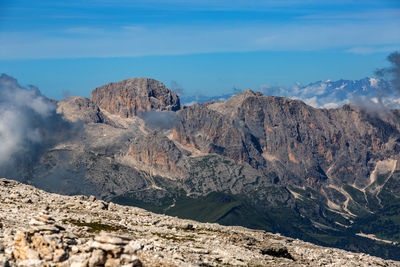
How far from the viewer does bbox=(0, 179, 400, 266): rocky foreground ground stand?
62344 millimetres

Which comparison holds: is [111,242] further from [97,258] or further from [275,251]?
[275,251]

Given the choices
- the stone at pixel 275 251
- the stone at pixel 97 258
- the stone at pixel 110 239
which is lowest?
the stone at pixel 275 251

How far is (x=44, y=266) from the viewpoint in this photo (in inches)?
2391

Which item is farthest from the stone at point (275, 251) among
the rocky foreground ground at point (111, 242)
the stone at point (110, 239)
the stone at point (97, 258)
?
the stone at point (97, 258)

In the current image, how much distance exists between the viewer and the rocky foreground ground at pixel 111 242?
62344mm

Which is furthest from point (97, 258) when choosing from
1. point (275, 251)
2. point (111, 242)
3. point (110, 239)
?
point (275, 251)

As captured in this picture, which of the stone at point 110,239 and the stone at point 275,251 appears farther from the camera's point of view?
the stone at point 275,251

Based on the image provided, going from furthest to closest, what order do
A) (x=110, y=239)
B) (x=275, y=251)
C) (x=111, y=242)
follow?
(x=275, y=251), (x=110, y=239), (x=111, y=242)

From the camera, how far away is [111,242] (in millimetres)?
62375

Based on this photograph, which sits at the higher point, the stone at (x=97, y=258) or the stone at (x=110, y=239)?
the stone at (x=110, y=239)

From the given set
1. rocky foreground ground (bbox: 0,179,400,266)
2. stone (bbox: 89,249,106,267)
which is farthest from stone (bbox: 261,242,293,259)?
stone (bbox: 89,249,106,267)

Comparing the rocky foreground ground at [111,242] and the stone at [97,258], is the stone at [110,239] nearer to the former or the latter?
the rocky foreground ground at [111,242]

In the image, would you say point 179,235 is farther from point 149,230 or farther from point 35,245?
point 35,245

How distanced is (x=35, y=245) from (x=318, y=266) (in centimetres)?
5358
